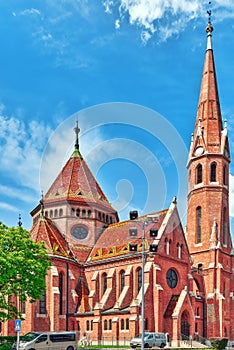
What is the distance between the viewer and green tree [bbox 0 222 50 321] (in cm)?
4381

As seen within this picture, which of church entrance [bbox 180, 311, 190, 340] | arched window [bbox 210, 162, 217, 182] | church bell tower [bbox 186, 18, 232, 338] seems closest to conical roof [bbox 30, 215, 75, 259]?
church entrance [bbox 180, 311, 190, 340]

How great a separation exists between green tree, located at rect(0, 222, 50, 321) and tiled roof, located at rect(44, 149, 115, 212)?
102 ft

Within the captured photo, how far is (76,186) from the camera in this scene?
264ft

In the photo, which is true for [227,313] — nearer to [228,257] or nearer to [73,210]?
[228,257]

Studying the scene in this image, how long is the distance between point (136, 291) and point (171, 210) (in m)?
11.4

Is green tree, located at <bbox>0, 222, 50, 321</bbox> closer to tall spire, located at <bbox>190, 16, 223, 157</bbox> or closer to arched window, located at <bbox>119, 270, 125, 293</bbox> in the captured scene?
arched window, located at <bbox>119, 270, 125, 293</bbox>

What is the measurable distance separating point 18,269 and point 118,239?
29695mm

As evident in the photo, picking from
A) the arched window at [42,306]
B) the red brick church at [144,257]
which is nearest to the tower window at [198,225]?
the red brick church at [144,257]

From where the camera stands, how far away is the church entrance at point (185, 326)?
6369cm

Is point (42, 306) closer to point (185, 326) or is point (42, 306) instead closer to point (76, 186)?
point (185, 326)

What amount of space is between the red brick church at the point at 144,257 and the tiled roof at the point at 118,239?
0.62ft

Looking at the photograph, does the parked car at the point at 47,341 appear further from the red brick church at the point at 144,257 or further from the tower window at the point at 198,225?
the tower window at the point at 198,225

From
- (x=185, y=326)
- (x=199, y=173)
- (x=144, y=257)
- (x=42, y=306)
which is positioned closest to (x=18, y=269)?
(x=144, y=257)

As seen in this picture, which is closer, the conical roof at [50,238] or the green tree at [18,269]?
the green tree at [18,269]
